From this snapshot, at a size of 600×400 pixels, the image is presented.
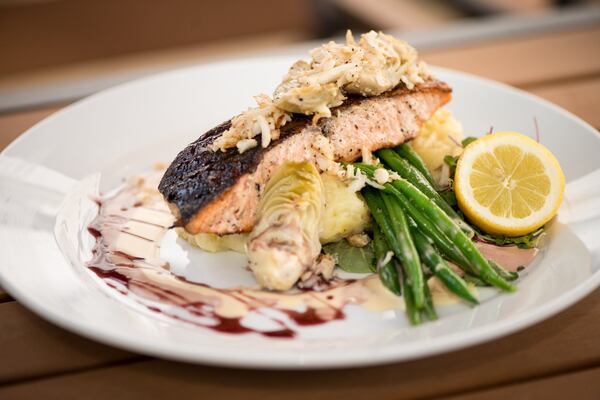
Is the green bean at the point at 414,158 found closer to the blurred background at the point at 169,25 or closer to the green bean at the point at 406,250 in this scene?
the green bean at the point at 406,250

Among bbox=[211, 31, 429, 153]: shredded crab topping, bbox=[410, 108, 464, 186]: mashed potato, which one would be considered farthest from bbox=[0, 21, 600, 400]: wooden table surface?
bbox=[410, 108, 464, 186]: mashed potato

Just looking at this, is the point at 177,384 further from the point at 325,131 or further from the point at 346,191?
the point at 325,131

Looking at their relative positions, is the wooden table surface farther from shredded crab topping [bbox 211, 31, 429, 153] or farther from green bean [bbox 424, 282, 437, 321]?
shredded crab topping [bbox 211, 31, 429, 153]

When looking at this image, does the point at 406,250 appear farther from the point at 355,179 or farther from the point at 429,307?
the point at 355,179

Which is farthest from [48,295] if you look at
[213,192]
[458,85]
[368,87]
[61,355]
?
[458,85]

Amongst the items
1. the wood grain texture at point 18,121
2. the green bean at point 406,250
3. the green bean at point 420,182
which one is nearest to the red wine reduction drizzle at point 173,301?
the green bean at point 406,250

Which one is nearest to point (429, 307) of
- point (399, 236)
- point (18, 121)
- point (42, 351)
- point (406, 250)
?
point (406, 250)
